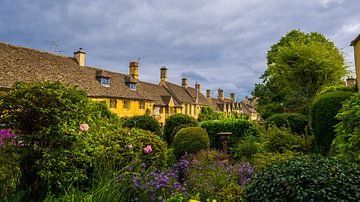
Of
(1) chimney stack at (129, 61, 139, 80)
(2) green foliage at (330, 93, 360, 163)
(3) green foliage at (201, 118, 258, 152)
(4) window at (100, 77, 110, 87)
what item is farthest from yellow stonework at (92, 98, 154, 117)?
(2) green foliage at (330, 93, 360, 163)

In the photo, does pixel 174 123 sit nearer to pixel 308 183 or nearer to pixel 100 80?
pixel 308 183

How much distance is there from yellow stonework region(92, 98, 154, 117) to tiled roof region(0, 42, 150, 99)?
628 mm

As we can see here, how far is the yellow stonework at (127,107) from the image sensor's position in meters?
31.2

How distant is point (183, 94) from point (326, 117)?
41494 millimetres

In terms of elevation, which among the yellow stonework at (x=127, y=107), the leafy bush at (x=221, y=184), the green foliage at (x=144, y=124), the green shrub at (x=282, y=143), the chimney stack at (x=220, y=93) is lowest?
the leafy bush at (x=221, y=184)

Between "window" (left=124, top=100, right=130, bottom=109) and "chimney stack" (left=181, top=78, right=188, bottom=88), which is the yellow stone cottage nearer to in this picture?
"window" (left=124, top=100, right=130, bottom=109)

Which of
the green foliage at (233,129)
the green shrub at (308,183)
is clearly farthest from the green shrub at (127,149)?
the green foliage at (233,129)

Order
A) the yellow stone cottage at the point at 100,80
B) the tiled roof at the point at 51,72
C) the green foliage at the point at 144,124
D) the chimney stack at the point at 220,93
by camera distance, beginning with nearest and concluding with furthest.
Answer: the green foliage at the point at 144,124 → the tiled roof at the point at 51,72 → the yellow stone cottage at the point at 100,80 → the chimney stack at the point at 220,93

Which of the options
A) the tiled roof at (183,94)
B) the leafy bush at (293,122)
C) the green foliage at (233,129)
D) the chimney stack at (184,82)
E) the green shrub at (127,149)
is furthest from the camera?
the chimney stack at (184,82)

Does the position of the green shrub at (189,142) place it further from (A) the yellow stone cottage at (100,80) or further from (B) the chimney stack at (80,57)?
(B) the chimney stack at (80,57)

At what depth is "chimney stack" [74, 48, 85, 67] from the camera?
31.1m

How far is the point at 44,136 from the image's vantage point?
5.29 metres

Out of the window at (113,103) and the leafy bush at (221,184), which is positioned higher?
the window at (113,103)

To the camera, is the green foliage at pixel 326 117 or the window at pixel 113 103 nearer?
the green foliage at pixel 326 117
